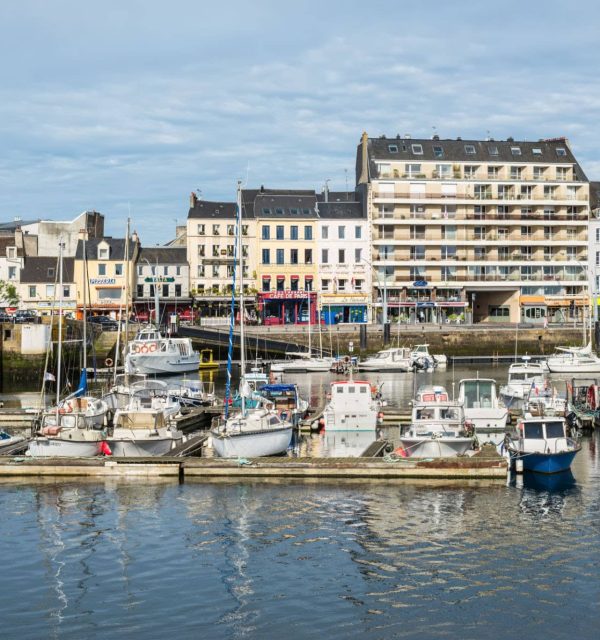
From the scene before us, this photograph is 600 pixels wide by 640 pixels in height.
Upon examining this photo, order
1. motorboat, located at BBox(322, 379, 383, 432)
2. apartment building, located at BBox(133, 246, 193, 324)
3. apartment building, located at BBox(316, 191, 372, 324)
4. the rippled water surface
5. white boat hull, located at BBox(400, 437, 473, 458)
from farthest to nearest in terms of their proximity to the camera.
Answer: apartment building, located at BBox(316, 191, 372, 324), apartment building, located at BBox(133, 246, 193, 324), motorboat, located at BBox(322, 379, 383, 432), white boat hull, located at BBox(400, 437, 473, 458), the rippled water surface

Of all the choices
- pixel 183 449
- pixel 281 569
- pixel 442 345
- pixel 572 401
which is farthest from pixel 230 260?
pixel 281 569

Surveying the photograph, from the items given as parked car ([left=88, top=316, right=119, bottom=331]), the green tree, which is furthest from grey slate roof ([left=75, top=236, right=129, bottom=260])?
parked car ([left=88, top=316, right=119, bottom=331])

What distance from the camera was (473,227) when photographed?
11575cm

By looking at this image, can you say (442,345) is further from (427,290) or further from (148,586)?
(148,586)

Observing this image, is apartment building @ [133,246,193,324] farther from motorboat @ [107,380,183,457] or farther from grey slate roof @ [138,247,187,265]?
motorboat @ [107,380,183,457]

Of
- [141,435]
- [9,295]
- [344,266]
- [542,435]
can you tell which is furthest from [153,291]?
[542,435]

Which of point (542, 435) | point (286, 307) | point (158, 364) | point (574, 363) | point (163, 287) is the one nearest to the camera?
point (542, 435)

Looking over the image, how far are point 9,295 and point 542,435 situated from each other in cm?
8228

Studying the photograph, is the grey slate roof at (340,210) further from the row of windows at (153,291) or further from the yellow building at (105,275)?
the yellow building at (105,275)

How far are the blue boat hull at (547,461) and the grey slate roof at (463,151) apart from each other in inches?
3141

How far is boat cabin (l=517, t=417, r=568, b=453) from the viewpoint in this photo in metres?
37.4

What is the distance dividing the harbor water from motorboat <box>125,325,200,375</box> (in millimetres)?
46556

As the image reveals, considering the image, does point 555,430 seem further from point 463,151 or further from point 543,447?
point 463,151

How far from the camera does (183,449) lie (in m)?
39.6
